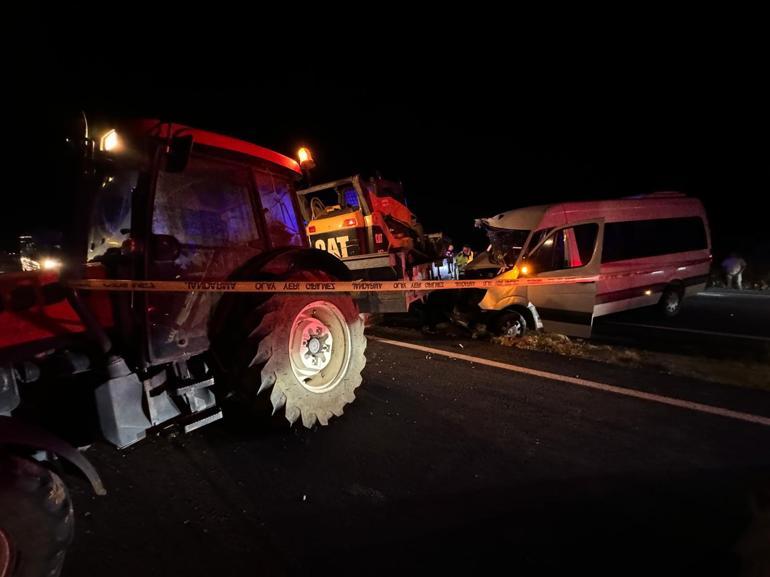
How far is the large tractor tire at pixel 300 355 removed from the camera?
11.0 feet

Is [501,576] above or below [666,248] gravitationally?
below

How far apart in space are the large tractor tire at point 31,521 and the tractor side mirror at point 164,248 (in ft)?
5.21

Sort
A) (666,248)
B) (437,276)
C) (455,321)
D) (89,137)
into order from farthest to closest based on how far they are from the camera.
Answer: (666,248), (437,276), (455,321), (89,137)

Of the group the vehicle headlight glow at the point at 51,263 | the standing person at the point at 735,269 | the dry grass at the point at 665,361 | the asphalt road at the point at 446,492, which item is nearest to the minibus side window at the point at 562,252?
the dry grass at the point at 665,361

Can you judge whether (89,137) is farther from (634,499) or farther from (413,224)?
(413,224)

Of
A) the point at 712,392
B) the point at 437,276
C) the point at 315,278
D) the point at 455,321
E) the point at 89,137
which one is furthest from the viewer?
the point at 437,276

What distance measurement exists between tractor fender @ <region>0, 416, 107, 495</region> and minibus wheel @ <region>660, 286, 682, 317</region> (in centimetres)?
1130

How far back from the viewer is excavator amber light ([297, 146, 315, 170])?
5.16 metres

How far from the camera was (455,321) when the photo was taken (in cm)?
820

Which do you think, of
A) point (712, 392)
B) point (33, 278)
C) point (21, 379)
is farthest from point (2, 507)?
point (712, 392)

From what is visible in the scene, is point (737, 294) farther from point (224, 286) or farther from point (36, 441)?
point (36, 441)

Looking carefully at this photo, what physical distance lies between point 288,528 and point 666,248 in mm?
10619

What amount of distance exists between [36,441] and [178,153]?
1.89 metres

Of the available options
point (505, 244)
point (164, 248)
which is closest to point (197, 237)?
point (164, 248)
